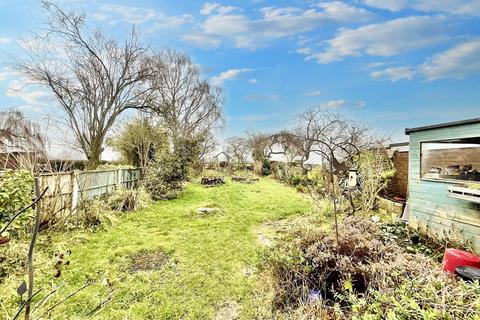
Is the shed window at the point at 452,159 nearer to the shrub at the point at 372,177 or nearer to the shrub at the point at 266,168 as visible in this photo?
the shrub at the point at 372,177

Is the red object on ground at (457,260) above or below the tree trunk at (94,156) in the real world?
below

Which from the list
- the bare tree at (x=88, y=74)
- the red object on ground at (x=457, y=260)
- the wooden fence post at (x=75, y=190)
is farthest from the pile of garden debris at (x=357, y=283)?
the bare tree at (x=88, y=74)

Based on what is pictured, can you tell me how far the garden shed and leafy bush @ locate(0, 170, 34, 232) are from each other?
6.82 metres

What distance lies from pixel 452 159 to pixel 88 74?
14.4m

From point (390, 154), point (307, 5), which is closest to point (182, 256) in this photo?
point (307, 5)

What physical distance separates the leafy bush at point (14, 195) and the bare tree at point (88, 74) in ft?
27.6

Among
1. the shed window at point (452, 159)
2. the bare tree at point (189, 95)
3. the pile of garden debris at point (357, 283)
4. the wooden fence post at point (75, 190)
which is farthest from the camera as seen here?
the bare tree at point (189, 95)

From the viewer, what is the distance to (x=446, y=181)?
15.0 ft

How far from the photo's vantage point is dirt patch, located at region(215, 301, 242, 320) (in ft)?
9.42

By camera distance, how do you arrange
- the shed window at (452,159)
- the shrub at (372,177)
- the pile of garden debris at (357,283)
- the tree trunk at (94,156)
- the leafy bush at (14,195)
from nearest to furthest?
1. the pile of garden debris at (357,283)
2. the leafy bush at (14,195)
3. the shed window at (452,159)
4. the shrub at (372,177)
5. the tree trunk at (94,156)

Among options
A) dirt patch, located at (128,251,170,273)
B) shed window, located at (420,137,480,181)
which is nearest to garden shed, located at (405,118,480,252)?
shed window, located at (420,137,480,181)

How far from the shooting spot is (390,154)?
8312 mm

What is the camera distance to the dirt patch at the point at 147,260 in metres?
4.07

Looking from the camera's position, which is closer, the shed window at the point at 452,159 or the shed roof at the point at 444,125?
the shed roof at the point at 444,125
